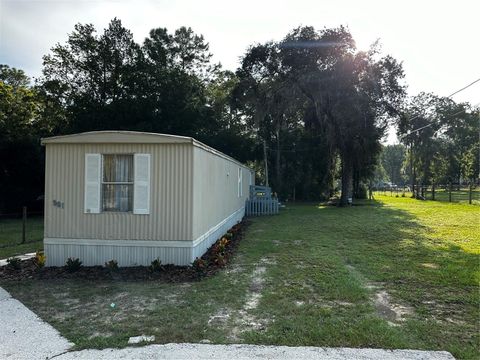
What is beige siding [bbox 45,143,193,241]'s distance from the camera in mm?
6125

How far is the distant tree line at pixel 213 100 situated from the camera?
1852 centimetres

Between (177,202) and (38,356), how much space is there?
3.31m

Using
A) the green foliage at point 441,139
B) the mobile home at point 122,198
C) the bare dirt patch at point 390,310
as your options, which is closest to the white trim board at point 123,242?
the mobile home at point 122,198

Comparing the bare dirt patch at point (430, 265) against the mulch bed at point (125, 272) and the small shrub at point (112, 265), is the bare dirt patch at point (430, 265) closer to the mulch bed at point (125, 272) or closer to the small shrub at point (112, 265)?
the mulch bed at point (125, 272)

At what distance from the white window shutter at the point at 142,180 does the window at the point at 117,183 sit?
150 mm

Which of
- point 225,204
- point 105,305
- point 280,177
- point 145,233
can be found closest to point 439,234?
point 225,204

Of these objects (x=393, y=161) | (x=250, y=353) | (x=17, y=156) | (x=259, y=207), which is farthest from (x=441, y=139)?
(x=393, y=161)

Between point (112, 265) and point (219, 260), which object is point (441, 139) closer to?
point (219, 260)

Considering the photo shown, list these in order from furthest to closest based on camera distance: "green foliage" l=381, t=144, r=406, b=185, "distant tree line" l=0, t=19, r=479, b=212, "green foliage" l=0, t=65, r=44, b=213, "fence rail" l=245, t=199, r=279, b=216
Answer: "green foliage" l=381, t=144, r=406, b=185, "distant tree line" l=0, t=19, r=479, b=212, "green foliage" l=0, t=65, r=44, b=213, "fence rail" l=245, t=199, r=279, b=216

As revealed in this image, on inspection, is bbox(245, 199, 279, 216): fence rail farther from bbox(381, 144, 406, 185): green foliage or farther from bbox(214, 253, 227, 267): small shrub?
bbox(381, 144, 406, 185): green foliage

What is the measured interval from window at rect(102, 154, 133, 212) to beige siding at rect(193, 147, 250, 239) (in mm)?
1144

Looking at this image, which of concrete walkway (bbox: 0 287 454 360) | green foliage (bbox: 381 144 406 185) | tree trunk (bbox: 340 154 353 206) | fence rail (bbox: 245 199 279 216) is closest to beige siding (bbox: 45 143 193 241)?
concrete walkway (bbox: 0 287 454 360)

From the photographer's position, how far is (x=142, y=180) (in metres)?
6.16

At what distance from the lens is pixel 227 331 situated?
3561 mm
